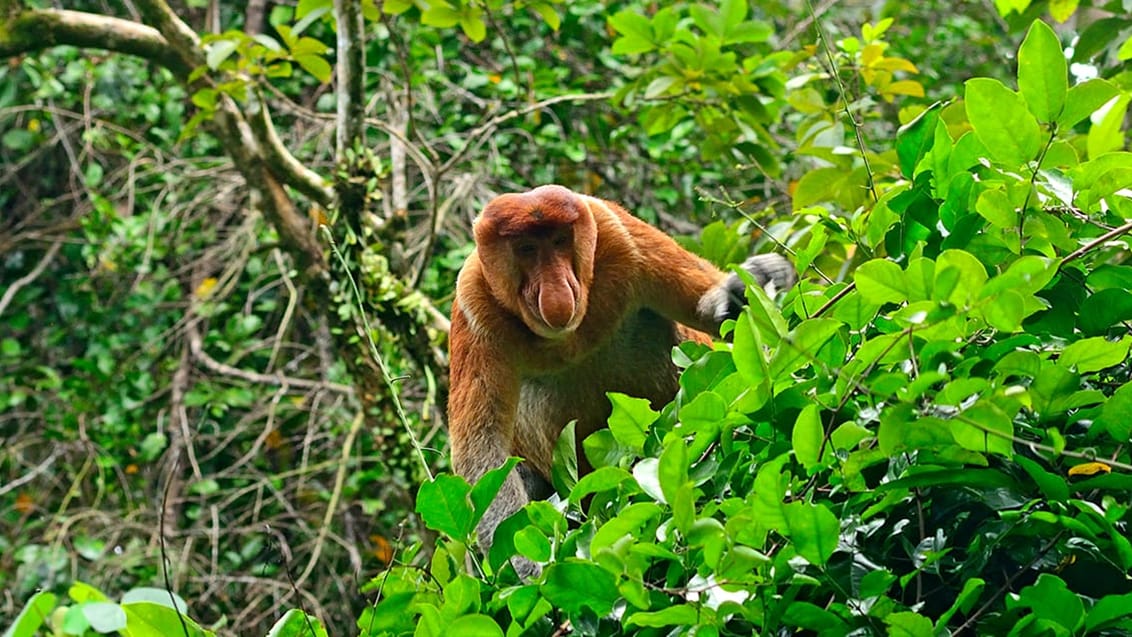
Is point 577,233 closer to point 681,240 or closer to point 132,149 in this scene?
point 681,240

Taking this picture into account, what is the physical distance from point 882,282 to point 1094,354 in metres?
0.23

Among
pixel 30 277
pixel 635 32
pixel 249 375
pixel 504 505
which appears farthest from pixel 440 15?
pixel 30 277

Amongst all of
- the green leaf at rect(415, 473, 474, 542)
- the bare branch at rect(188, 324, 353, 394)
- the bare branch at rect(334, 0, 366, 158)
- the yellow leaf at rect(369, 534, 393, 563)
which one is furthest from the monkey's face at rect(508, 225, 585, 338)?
the yellow leaf at rect(369, 534, 393, 563)

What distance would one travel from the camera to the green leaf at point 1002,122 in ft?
4.69

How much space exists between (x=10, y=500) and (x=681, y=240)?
13.6ft

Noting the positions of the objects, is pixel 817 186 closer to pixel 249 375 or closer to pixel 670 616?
pixel 670 616

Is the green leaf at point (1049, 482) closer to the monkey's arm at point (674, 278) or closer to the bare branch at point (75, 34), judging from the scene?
the monkey's arm at point (674, 278)

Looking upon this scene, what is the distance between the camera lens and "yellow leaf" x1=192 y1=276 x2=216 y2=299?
18.5ft

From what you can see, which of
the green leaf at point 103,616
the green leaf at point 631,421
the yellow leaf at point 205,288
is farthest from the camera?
the yellow leaf at point 205,288

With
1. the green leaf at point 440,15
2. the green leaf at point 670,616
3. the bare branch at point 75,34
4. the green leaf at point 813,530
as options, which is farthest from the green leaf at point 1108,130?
the bare branch at point 75,34

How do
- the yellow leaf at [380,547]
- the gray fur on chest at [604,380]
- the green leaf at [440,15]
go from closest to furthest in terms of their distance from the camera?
1. the gray fur on chest at [604,380]
2. the green leaf at [440,15]
3. the yellow leaf at [380,547]

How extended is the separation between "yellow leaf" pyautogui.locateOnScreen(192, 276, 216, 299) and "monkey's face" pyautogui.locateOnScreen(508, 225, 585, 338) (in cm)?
302

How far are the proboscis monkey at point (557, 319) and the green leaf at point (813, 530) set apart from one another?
5.16ft

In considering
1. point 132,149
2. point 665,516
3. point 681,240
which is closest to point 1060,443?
point 665,516
